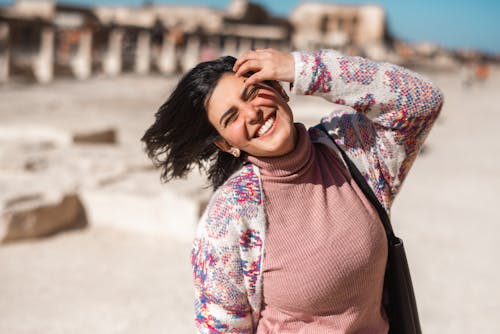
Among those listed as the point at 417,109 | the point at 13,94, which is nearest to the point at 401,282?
the point at 417,109

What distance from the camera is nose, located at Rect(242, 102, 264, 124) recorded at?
1.68 meters

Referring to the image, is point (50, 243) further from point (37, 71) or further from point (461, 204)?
point (37, 71)

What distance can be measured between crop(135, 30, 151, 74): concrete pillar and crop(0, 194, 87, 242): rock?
23947 mm

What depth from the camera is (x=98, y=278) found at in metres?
4.68

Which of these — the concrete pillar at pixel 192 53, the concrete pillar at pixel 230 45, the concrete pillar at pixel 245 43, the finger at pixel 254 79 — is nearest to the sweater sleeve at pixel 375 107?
the finger at pixel 254 79

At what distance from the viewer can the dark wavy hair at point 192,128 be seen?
5.83 feet

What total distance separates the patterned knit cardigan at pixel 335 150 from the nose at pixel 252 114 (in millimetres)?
139

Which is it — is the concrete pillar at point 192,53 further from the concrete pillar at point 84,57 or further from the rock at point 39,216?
the rock at point 39,216

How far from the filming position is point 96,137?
30.6 feet

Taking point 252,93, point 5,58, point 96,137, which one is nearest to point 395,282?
point 252,93

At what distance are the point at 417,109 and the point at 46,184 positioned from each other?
5.17 metres

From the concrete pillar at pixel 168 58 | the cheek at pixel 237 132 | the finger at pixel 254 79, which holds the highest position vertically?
the finger at pixel 254 79

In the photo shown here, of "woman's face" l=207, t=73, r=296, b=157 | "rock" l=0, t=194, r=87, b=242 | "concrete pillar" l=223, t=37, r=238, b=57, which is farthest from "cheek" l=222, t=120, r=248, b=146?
"concrete pillar" l=223, t=37, r=238, b=57

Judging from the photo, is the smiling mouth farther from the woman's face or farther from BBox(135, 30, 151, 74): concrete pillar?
BBox(135, 30, 151, 74): concrete pillar
